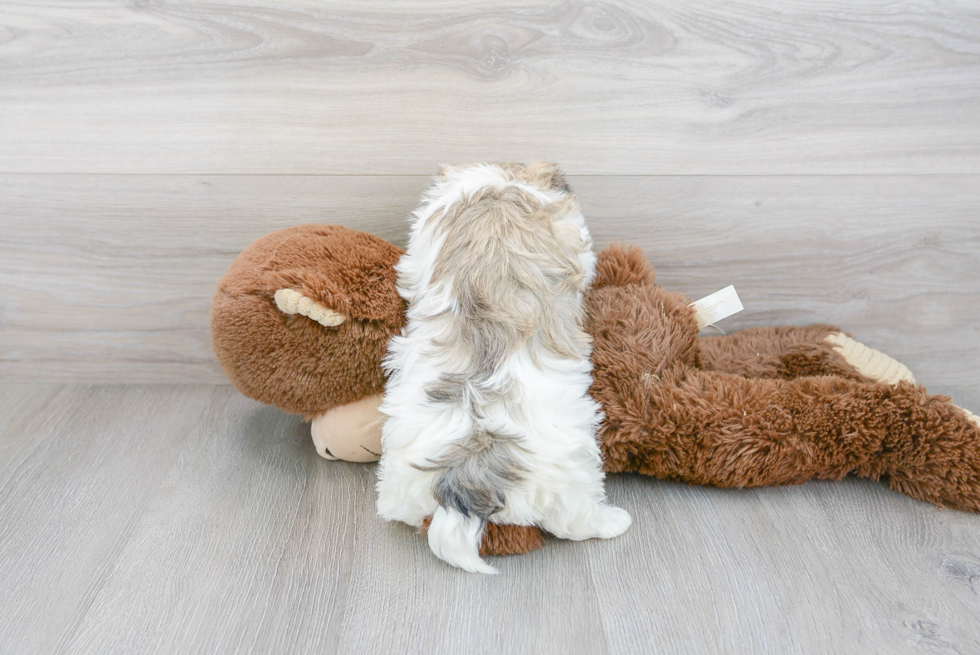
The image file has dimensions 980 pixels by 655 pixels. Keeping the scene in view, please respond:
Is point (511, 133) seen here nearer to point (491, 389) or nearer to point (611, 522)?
point (491, 389)

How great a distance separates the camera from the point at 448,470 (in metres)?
0.71

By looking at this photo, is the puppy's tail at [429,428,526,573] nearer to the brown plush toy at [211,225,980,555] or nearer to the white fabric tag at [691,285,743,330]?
the brown plush toy at [211,225,980,555]

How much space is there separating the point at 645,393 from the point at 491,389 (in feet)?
0.74

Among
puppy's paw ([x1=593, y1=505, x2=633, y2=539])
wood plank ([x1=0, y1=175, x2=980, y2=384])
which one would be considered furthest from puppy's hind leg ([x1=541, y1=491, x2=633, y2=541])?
wood plank ([x1=0, y1=175, x2=980, y2=384])

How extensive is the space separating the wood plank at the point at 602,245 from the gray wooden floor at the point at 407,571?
0.25 meters

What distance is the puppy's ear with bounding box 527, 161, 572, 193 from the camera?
842mm

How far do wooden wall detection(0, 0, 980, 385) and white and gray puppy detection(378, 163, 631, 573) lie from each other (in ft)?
0.81

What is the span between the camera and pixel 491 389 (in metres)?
0.72

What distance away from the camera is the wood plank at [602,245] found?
102 centimetres

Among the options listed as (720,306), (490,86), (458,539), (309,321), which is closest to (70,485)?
(309,321)

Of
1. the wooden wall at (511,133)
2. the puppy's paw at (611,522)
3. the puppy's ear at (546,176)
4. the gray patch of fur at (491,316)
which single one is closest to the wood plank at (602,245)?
the wooden wall at (511,133)

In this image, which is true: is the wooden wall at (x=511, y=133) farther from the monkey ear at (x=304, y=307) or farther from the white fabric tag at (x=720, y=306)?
the monkey ear at (x=304, y=307)

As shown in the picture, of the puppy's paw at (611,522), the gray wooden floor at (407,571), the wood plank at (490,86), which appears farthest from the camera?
the wood plank at (490,86)

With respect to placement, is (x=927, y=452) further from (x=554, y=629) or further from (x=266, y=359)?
(x=266, y=359)
